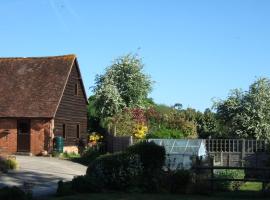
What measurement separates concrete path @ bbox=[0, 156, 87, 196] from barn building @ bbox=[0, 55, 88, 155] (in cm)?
736

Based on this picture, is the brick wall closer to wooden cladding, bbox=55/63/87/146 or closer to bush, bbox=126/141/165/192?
wooden cladding, bbox=55/63/87/146

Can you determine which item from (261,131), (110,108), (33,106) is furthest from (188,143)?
(110,108)

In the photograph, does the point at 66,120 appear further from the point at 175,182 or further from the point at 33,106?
the point at 175,182

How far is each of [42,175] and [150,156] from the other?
780cm

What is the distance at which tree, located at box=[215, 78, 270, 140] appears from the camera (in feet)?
114

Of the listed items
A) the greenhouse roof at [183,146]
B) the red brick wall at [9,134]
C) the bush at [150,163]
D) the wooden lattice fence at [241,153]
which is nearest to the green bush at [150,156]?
the bush at [150,163]

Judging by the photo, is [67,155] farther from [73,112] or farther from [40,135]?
[73,112]

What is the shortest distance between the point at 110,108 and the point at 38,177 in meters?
23.1

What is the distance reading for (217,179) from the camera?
19969mm

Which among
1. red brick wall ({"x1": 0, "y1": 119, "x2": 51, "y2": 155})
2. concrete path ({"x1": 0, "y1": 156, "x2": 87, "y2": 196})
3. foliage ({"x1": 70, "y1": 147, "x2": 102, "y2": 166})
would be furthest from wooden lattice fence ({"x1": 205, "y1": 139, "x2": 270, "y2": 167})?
red brick wall ({"x1": 0, "y1": 119, "x2": 51, "y2": 155})

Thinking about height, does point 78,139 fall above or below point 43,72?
below

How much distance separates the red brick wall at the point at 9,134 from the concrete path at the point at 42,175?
8285 millimetres

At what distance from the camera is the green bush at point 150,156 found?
67.8 feet

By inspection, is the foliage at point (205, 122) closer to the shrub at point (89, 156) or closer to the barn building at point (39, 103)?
the barn building at point (39, 103)
